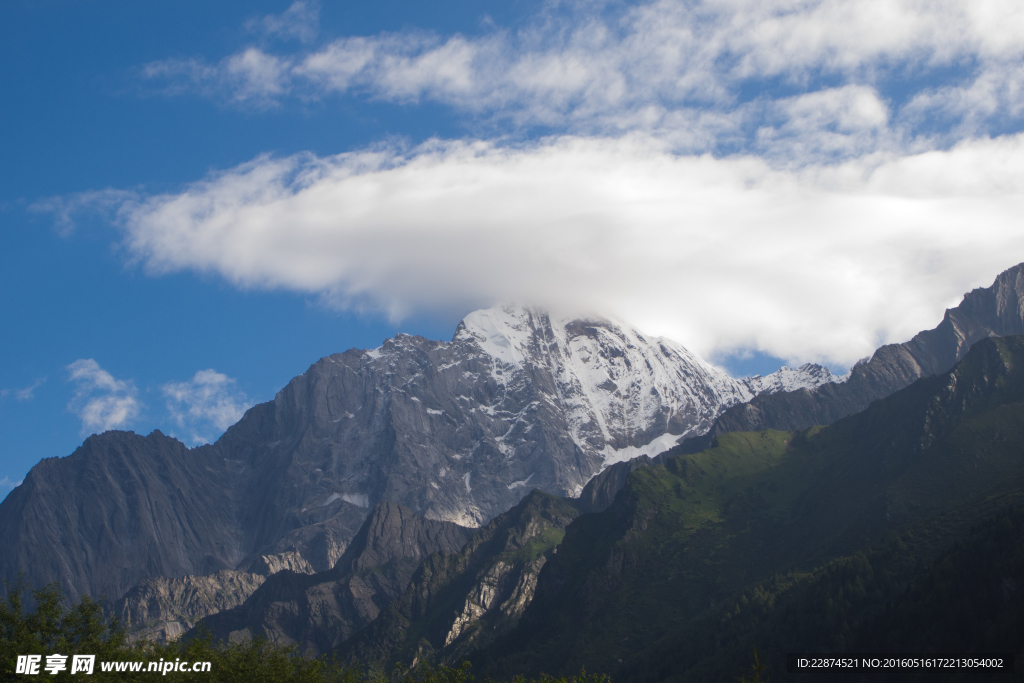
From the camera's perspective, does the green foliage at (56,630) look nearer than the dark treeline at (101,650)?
No

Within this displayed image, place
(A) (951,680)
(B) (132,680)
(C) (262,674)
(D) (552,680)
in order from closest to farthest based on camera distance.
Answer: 1. (B) (132,680)
2. (C) (262,674)
3. (D) (552,680)
4. (A) (951,680)

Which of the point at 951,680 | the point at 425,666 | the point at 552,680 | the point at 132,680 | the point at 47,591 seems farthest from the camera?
the point at 951,680

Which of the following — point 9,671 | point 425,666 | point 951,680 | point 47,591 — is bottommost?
point 951,680

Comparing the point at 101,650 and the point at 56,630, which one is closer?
the point at 101,650

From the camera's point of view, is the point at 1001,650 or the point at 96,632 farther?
the point at 1001,650

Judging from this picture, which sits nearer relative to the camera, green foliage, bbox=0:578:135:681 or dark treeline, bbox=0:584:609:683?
dark treeline, bbox=0:584:609:683

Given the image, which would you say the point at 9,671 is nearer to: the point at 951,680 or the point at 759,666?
the point at 759,666

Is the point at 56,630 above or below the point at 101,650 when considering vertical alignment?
above

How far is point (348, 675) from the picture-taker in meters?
116

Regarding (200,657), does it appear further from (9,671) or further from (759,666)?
(759,666)

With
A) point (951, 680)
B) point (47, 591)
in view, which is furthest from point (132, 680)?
point (951, 680)

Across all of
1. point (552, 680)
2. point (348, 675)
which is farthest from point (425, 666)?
point (552, 680)

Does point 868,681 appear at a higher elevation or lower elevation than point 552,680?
lower

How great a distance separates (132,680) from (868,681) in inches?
6348
